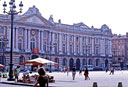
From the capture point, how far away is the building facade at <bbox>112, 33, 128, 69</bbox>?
125m

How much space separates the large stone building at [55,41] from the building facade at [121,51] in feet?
65.5

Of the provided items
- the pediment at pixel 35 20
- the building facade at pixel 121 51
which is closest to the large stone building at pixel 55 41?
the pediment at pixel 35 20

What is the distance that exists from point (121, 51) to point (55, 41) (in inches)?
1775

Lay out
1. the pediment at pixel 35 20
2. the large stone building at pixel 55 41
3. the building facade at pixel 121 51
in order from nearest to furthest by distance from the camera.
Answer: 1. the large stone building at pixel 55 41
2. the pediment at pixel 35 20
3. the building facade at pixel 121 51

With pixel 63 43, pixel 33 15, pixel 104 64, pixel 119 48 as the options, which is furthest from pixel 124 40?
pixel 33 15

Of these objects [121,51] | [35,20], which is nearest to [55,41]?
[35,20]

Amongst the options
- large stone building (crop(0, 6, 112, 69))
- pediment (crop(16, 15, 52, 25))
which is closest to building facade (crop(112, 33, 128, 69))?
large stone building (crop(0, 6, 112, 69))

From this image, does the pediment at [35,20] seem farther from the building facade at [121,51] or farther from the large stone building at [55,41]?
the building facade at [121,51]

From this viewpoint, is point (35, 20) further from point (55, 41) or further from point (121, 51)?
point (121, 51)

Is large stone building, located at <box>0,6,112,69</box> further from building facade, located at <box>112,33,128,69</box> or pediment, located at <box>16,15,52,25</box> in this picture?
building facade, located at <box>112,33,128,69</box>

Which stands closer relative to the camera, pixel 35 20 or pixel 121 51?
pixel 35 20

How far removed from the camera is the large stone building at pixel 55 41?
77562 millimetres

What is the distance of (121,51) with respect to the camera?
126 metres

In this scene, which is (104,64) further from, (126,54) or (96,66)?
(126,54)
